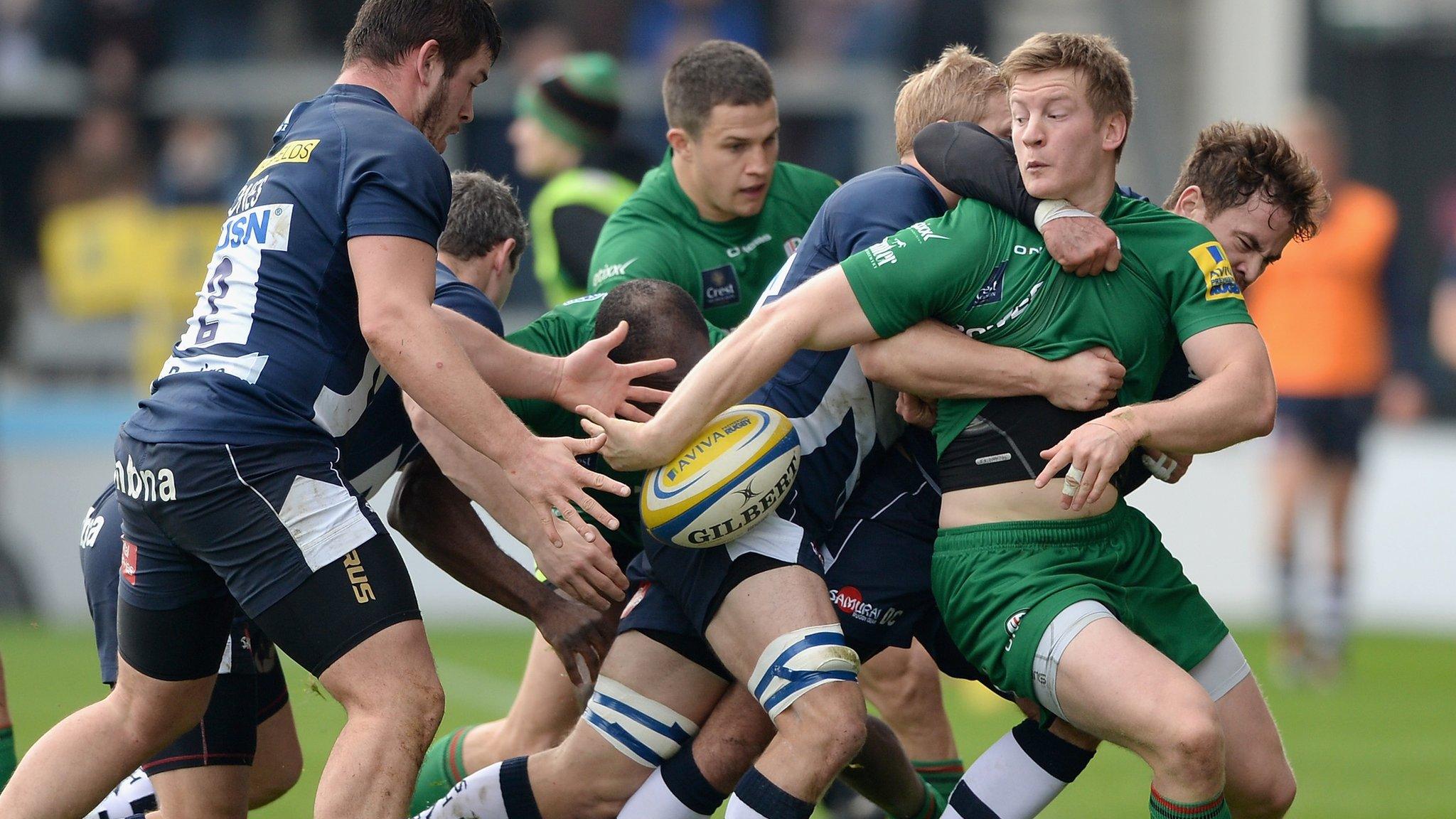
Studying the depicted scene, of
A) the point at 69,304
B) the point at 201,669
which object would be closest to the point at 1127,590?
the point at 201,669

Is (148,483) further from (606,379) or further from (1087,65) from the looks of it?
(1087,65)

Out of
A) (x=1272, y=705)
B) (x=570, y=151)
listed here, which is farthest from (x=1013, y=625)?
(x=1272, y=705)

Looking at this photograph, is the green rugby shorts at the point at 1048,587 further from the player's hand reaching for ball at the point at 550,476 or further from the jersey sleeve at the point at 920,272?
the player's hand reaching for ball at the point at 550,476

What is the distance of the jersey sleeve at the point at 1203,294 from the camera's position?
434 centimetres

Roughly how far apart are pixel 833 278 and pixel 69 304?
461 inches

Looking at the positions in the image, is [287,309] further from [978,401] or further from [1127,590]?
[1127,590]

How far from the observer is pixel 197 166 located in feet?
48.6

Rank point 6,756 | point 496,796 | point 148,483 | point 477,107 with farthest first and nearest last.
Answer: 1. point 477,107
2. point 6,756
3. point 496,796
4. point 148,483

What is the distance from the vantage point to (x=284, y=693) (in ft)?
17.8

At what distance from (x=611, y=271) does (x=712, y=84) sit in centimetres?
80

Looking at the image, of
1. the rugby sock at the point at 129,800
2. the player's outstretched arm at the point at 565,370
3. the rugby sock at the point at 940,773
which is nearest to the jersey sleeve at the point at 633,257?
the player's outstretched arm at the point at 565,370

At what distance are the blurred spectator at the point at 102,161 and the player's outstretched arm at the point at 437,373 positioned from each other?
1152 cm

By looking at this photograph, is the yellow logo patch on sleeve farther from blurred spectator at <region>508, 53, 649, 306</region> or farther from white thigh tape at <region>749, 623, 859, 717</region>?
blurred spectator at <region>508, 53, 649, 306</region>

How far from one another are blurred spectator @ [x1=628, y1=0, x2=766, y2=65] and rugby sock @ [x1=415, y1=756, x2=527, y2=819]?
1083 centimetres
